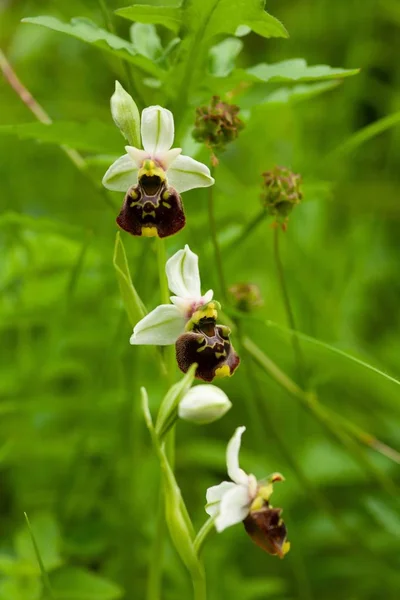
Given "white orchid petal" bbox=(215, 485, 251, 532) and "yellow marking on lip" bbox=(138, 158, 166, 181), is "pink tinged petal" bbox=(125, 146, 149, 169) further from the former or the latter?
"white orchid petal" bbox=(215, 485, 251, 532)

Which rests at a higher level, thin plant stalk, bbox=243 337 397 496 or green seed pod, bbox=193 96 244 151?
green seed pod, bbox=193 96 244 151

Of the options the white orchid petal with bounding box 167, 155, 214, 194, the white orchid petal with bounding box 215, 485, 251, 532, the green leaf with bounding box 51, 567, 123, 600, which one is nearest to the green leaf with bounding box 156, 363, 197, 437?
the white orchid petal with bounding box 215, 485, 251, 532

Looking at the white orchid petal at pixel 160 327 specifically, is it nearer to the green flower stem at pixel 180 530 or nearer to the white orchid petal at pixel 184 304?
the white orchid petal at pixel 184 304

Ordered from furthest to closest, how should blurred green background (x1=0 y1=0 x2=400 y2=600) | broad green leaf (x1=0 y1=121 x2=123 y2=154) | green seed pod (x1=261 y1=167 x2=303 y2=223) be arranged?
blurred green background (x1=0 y1=0 x2=400 y2=600), green seed pod (x1=261 y1=167 x2=303 y2=223), broad green leaf (x1=0 y1=121 x2=123 y2=154)

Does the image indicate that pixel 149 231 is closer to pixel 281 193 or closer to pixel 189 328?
pixel 189 328

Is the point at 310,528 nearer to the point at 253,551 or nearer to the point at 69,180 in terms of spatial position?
the point at 253,551

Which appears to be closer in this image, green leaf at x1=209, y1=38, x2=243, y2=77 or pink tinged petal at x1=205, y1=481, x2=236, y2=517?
pink tinged petal at x1=205, y1=481, x2=236, y2=517

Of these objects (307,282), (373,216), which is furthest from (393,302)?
(307,282)
